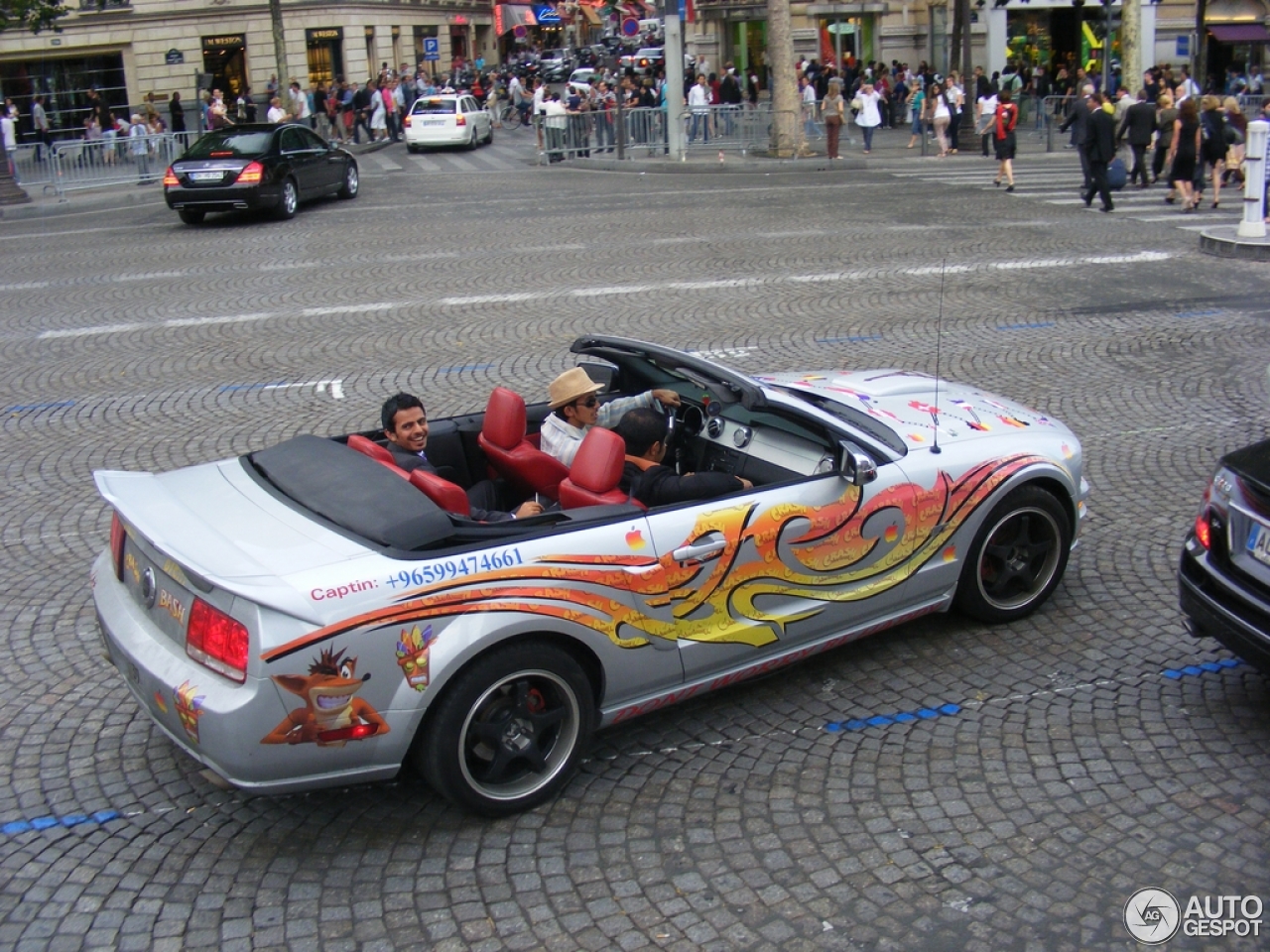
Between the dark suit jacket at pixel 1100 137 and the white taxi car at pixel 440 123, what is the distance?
778 inches

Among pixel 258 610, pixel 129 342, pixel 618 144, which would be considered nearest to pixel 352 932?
pixel 258 610

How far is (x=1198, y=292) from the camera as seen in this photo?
13617mm

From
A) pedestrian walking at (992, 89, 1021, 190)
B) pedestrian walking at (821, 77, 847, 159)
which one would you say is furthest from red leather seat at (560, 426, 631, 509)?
pedestrian walking at (821, 77, 847, 159)

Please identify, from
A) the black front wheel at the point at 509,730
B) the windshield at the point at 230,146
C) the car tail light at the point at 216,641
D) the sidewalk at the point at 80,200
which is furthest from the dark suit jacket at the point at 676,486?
the sidewalk at the point at 80,200

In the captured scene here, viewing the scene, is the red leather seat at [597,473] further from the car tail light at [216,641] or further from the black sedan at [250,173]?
the black sedan at [250,173]

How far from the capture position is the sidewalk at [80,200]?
79.5 feet

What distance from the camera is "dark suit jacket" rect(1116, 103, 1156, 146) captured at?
67.9 feet

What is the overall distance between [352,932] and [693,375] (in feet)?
9.93

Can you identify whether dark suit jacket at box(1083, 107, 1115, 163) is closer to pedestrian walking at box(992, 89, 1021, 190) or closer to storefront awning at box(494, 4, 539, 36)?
pedestrian walking at box(992, 89, 1021, 190)

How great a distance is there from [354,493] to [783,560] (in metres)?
1.69

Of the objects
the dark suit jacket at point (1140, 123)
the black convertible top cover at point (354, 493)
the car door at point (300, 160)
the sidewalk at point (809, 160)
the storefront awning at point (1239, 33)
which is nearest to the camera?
the black convertible top cover at point (354, 493)

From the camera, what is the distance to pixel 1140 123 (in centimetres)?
2081

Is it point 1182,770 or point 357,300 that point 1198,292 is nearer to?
point 357,300

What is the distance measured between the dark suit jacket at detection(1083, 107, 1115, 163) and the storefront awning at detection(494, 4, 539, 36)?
58.3 metres
